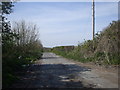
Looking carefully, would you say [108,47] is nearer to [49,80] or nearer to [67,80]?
[67,80]

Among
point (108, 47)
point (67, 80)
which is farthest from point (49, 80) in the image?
point (108, 47)

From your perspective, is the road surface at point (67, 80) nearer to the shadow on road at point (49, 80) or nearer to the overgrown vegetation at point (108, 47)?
the shadow on road at point (49, 80)

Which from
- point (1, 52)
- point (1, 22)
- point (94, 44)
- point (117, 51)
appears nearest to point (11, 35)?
point (1, 22)

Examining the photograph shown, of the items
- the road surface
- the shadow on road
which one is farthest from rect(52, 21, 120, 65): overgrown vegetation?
the shadow on road

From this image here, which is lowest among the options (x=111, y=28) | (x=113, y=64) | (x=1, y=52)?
(x=113, y=64)

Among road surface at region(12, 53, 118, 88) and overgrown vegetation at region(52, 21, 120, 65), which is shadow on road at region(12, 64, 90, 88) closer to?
road surface at region(12, 53, 118, 88)

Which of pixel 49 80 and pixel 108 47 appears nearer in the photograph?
pixel 49 80

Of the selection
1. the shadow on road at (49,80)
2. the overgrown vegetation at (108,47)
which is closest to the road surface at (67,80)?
the shadow on road at (49,80)

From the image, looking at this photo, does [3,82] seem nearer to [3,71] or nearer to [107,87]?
[3,71]

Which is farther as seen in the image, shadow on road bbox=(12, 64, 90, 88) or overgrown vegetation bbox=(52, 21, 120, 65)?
overgrown vegetation bbox=(52, 21, 120, 65)

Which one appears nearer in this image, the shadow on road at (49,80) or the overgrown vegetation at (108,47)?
the shadow on road at (49,80)

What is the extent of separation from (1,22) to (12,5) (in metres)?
1.90

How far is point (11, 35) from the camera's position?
16078 millimetres

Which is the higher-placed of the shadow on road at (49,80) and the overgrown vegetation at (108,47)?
the overgrown vegetation at (108,47)
